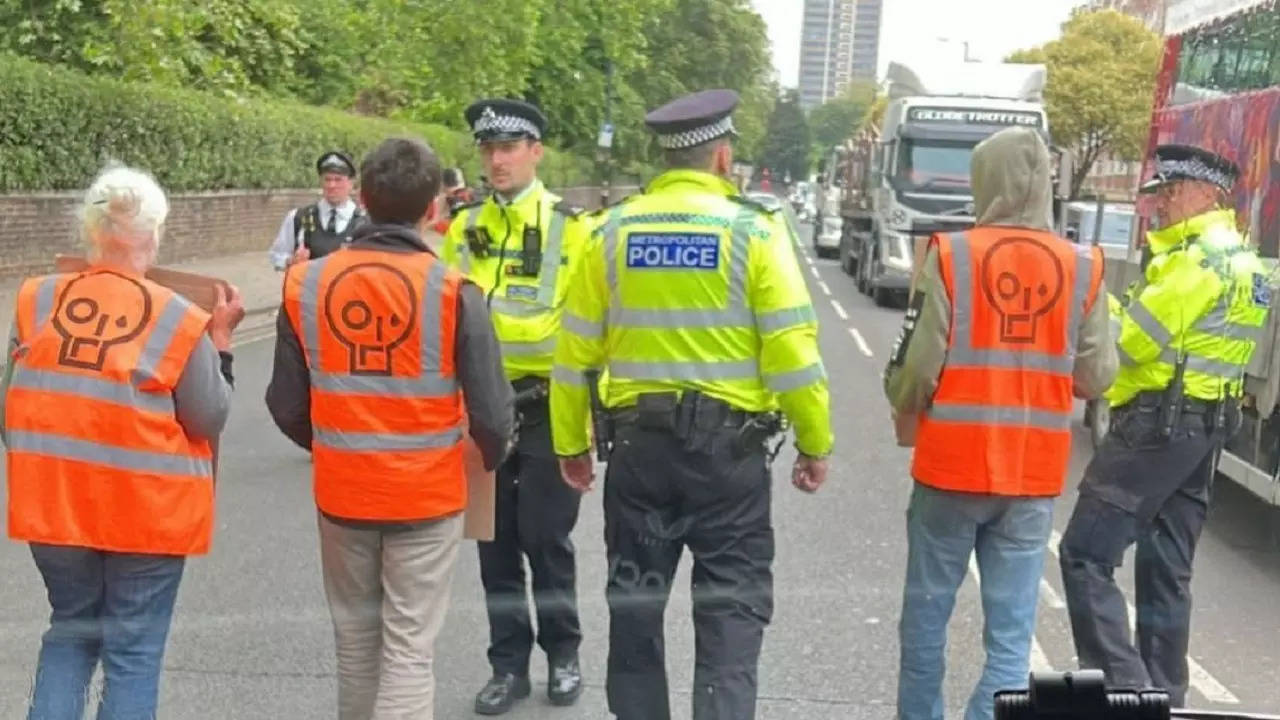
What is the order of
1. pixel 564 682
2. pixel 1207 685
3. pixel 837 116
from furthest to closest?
pixel 837 116 < pixel 1207 685 < pixel 564 682

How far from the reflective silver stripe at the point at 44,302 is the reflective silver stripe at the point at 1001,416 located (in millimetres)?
2415

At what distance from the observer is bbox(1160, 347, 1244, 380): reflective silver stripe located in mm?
5109

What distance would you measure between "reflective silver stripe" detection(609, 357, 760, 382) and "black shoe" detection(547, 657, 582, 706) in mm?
1562

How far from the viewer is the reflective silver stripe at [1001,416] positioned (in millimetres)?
4520

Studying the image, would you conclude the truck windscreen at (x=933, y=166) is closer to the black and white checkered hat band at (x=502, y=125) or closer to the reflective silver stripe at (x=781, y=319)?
the black and white checkered hat band at (x=502, y=125)

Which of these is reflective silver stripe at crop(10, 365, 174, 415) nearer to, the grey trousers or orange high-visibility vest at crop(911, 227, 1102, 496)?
the grey trousers

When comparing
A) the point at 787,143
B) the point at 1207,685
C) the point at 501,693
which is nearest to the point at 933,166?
the point at 1207,685

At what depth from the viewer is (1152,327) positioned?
16.7 feet

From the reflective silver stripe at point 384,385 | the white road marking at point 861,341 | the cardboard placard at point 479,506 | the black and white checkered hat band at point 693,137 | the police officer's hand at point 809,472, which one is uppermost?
the black and white checkered hat band at point 693,137

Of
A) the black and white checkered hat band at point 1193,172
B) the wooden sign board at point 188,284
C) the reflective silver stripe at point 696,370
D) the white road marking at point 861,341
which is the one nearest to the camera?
the wooden sign board at point 188,284

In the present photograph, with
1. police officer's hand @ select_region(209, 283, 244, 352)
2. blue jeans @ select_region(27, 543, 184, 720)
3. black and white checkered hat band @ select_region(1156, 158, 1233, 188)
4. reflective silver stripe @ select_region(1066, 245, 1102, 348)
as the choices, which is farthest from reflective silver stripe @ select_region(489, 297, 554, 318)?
black and white checkered hat band @ select_region(1156, 158, 1233, 188)

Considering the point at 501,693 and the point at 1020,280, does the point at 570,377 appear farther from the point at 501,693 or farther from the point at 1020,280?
the point at 501,693

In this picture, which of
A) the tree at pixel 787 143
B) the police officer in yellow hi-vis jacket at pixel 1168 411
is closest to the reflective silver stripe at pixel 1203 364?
the police officer in yellow hi-vis jacket at pixel 1168 411

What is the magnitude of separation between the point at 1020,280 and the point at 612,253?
117cm
